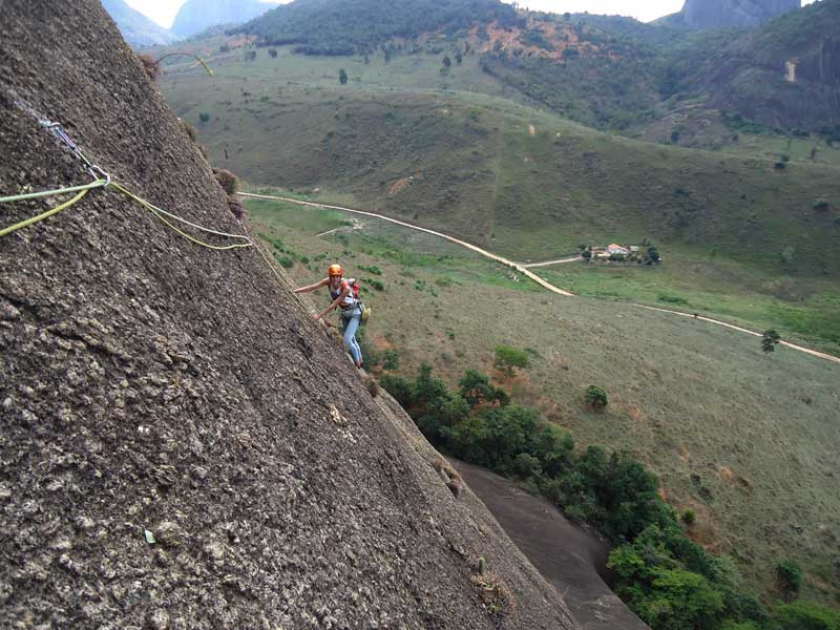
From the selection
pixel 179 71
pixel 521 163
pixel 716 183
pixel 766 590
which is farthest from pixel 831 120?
pixel 179 71

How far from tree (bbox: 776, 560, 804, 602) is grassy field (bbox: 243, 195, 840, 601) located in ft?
1.94

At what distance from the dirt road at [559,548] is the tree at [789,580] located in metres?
9.79

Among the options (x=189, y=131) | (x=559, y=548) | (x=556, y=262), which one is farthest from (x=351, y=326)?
(x=556, y=262)

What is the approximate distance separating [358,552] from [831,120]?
18888cm

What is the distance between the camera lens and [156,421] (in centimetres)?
532

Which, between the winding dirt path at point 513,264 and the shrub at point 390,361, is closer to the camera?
the shrub at point 390,361

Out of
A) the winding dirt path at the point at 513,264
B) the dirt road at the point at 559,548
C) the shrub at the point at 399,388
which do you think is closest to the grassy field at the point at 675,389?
the winding dirt path at the point at 513,264

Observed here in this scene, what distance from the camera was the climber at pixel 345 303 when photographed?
1180 cm

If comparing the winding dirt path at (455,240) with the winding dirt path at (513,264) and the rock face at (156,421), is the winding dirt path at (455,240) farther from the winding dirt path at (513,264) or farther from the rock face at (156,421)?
the rock face at (156,421)

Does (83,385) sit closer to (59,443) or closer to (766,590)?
(59,443)

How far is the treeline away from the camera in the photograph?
2098 centimetres

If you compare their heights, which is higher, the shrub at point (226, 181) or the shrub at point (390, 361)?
the shrub at point (226, 181)

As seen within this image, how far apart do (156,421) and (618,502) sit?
83.5 feet

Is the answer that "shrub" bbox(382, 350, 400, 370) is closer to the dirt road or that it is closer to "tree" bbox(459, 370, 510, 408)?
"tree" bbox(459, 370, 510, 408)
